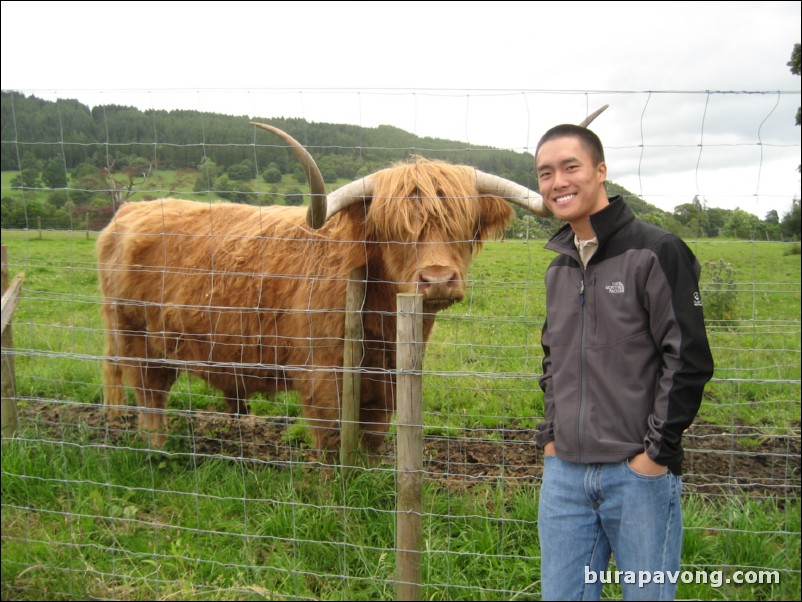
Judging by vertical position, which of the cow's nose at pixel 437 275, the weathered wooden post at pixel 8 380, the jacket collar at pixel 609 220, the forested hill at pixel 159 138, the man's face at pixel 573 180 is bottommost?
the weathered wooden post at pixel 8 380


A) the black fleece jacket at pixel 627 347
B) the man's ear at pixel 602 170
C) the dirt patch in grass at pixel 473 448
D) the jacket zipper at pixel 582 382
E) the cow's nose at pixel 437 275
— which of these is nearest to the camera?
the black fleece jacket at pixel 627 347

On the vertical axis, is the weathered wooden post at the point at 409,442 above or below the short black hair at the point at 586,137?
below

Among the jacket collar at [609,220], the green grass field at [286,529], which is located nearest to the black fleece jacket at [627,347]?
the jacket collar at [609,220]

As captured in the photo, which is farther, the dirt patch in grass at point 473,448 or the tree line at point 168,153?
the dirt patch in grass at point 473,448

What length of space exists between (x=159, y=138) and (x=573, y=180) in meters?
2.61

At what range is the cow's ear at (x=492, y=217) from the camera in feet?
13.4

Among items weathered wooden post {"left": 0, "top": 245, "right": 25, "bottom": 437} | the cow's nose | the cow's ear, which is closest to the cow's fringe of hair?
the cow's ear

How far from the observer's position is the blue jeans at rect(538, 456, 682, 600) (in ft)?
5.98

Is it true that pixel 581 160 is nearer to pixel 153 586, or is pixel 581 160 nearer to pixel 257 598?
pixel 257 598

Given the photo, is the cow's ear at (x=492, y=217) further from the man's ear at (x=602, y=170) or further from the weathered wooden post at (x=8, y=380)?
the weathered wooden post at (x=8, y=380)

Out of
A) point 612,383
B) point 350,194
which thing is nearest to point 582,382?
point 612,383

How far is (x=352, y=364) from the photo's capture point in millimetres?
3762

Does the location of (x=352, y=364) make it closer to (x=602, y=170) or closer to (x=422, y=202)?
(x=422, y=202)

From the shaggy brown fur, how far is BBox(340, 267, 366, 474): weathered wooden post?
9cm
